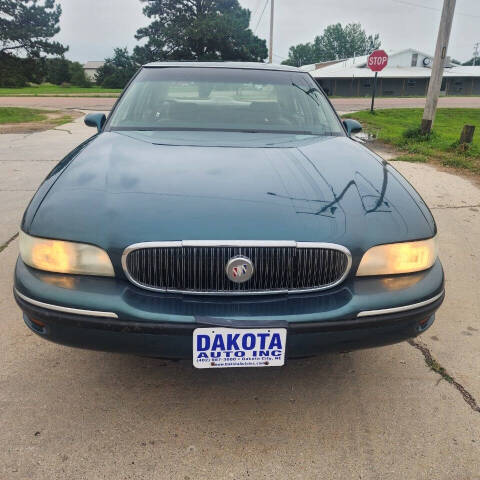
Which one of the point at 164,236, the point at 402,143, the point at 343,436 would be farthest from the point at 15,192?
the point at 402,143

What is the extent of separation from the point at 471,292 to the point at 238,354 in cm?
214

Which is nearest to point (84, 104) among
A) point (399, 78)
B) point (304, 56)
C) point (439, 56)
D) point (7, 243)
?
point (439, 56)

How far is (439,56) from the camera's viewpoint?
30.6 feet

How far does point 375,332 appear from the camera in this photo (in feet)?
5.56

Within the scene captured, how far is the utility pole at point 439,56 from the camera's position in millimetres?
8984

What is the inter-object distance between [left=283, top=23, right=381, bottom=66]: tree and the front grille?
93507 millimetres

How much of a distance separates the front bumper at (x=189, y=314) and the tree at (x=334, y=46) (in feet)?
307

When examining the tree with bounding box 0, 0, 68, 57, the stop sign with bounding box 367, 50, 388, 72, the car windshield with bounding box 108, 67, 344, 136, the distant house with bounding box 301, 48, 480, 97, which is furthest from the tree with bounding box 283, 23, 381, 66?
the car windshield with bounding box 108, 67, 344, 136

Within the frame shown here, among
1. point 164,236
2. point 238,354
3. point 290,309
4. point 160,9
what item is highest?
point 160,9

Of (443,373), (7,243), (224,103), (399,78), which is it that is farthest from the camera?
(399,78)

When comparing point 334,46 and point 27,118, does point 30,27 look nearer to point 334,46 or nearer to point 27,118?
point 27,118

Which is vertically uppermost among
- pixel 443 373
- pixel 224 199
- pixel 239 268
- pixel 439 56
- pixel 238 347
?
pixel 439 56

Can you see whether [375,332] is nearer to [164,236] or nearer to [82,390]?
[164,236]

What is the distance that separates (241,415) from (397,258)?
932mm
